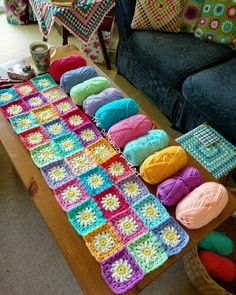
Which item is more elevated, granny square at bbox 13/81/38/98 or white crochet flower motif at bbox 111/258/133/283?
granny square at bbox 13/81/38/98

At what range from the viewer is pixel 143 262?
826mm

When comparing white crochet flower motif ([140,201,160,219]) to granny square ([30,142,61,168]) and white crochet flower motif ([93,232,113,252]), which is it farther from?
granny square ([30,142,61,168])

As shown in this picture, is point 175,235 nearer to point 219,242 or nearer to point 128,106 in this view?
point 219,242

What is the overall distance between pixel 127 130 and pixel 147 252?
0.45 m

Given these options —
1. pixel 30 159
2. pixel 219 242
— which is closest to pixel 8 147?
pixel 30 159

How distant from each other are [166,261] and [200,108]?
3.09 ft

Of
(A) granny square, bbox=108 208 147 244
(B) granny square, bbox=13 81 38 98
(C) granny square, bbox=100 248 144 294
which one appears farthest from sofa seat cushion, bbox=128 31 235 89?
(C) granny square, bbox=100 248 144 294

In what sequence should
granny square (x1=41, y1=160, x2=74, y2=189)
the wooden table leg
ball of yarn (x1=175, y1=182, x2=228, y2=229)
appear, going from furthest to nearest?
1. the wooden table leg
2. granny square (x1=41, y1=160, x2=74, y2=189)
3. ball of yarn (x1=175, y1=182, x2=228, y2=229)

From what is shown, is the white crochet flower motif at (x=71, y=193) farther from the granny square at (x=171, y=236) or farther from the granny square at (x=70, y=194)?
the granny square at (x=171, y=236)

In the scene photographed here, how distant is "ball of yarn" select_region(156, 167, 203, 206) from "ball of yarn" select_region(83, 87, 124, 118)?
436 mm

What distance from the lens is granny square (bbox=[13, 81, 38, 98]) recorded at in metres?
1.28

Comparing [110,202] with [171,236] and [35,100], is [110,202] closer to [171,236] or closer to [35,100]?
[171,236]

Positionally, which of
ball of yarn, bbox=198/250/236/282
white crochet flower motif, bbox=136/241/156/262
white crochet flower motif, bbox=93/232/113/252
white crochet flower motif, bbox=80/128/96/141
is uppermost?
white crochet flower motif, bbox=80/128/96/141

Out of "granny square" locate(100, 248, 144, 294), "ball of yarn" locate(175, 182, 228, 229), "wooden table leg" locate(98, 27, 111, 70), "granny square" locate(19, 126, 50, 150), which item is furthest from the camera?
"wooden table leg" locate(98, 27, 111, 70)
